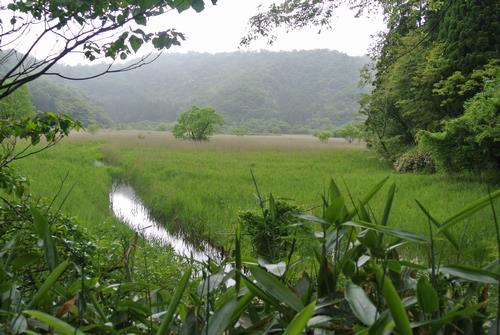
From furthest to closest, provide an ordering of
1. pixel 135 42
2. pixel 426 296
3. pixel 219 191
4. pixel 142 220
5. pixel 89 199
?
1. pixel 219 191
2. pixel 89 199
3. pixel 142 220
4. pixel 135 42
5. pixel 426 296

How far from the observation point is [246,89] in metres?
68.5

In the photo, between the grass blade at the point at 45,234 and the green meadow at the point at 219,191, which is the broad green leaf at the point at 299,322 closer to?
the grass blade at the point at 45,234

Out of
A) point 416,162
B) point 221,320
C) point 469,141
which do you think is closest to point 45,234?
point 221,320

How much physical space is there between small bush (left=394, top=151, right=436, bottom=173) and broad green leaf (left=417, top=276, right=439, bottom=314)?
13407 mm

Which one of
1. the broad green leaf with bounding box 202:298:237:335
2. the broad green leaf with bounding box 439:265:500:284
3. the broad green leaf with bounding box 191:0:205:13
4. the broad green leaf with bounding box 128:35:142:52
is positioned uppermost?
the broad green leaf with bounding box 191:0:205:13

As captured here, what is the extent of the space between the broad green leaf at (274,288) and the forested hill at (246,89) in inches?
2371

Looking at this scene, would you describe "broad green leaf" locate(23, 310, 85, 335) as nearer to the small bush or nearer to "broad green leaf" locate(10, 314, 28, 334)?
"broad green leaf" locate(10, 314, 28, 334)

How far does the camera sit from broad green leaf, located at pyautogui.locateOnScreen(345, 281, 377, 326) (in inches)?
18.9

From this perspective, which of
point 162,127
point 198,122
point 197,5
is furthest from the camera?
point 162,127

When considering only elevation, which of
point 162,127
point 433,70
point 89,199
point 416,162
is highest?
point 433,70

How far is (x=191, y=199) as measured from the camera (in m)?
9.03

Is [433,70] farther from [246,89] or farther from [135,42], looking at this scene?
[246,89]

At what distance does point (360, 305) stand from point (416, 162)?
46.1 ft

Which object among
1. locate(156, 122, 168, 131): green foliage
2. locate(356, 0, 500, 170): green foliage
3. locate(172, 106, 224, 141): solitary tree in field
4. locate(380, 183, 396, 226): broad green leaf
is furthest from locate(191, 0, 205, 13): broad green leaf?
locate(156, 122, 168, 131): green foliage
